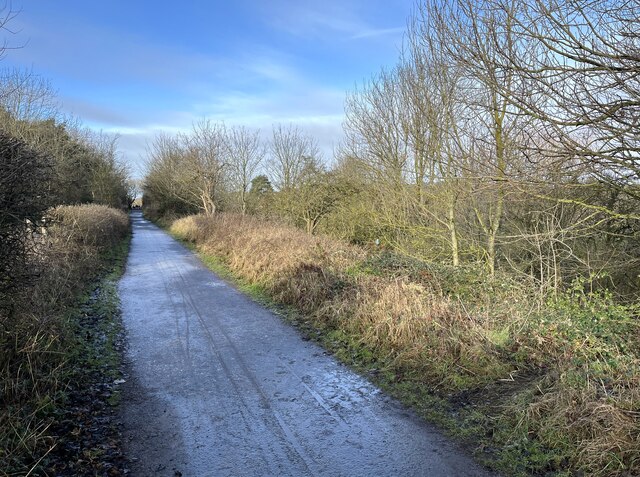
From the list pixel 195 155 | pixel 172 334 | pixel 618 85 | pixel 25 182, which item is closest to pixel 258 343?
pixel 172 334

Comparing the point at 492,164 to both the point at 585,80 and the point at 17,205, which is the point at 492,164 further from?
the point at 17,205

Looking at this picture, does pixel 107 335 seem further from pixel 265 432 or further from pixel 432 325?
pixel 432 325

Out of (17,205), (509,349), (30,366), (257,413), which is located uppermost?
(17,205)

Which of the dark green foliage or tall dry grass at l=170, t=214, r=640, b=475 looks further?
the dark green foliage

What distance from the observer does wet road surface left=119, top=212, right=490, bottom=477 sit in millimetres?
3621

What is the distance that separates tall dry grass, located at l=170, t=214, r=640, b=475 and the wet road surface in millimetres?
675

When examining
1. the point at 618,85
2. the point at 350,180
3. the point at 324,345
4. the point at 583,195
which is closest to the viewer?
the point at 618,85

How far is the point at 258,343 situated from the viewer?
6.84m

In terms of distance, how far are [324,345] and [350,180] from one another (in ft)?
45.1

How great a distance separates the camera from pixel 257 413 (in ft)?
14.7

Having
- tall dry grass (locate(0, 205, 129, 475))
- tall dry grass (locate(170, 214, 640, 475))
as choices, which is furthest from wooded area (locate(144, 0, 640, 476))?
tall dry grass (locate(0, 205, 129, 475))

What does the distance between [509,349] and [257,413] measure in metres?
3.11

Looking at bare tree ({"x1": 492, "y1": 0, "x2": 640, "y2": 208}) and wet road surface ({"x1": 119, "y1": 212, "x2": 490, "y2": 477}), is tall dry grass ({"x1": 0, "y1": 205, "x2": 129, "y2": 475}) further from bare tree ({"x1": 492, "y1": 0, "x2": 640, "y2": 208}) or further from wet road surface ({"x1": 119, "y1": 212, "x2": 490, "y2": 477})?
bare tree ({"x1": 492, "y1": 0, "x2": 640, "y2": 208})

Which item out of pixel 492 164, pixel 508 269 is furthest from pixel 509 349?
pixel 508 269
